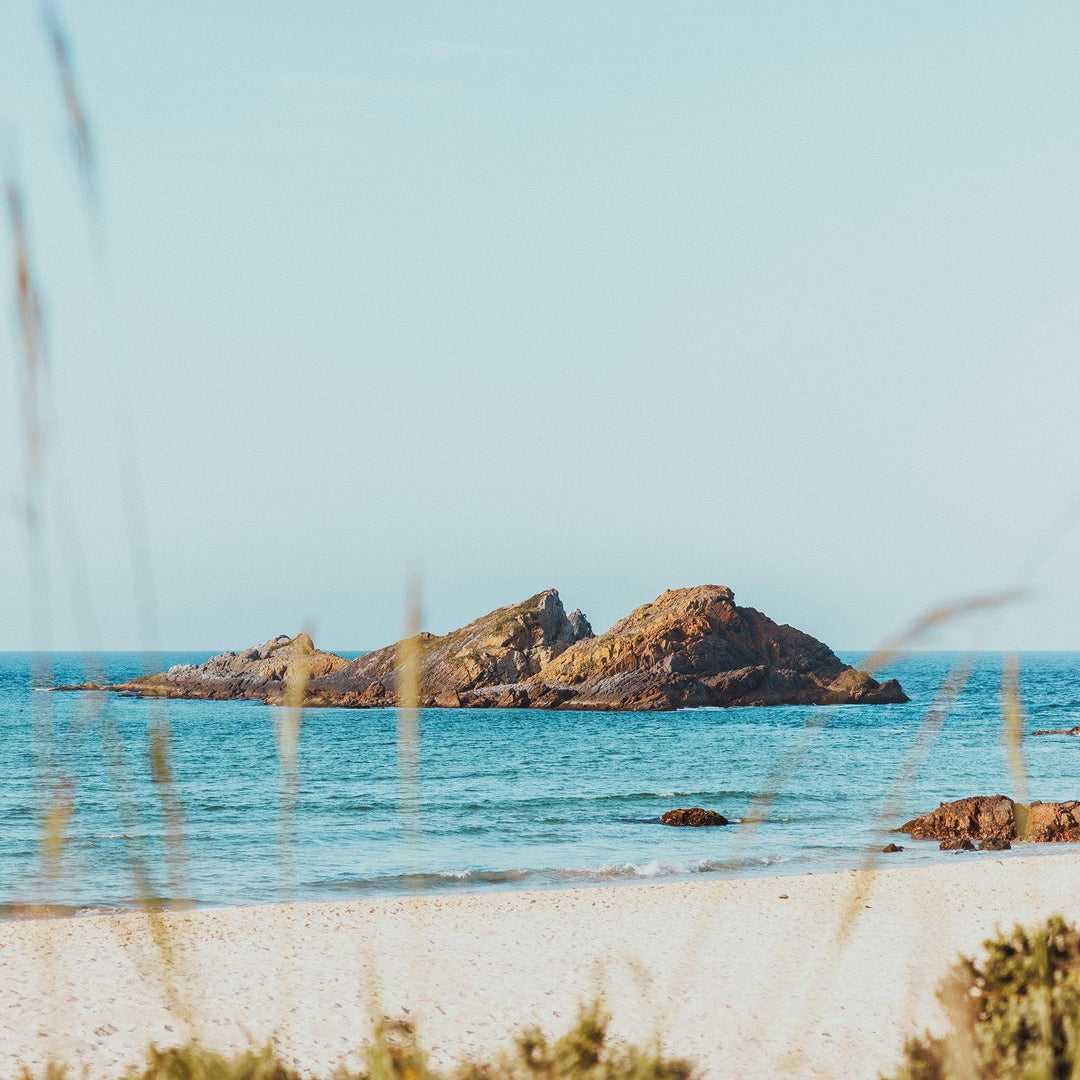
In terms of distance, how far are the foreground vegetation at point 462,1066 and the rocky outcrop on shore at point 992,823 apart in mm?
17096

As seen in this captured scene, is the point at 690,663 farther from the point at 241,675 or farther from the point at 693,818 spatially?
the point at 693,818

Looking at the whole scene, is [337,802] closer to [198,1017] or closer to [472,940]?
Answer: [472,940]

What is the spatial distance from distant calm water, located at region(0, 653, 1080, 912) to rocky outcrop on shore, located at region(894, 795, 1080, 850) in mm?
780

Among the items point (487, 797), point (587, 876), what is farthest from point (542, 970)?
point (487, 797)

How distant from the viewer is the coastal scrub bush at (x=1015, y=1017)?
141 inches

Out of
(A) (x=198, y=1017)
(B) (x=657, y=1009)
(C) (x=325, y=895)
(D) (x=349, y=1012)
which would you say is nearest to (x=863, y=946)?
(B) (x=657, y=1009)

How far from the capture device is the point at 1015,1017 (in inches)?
157

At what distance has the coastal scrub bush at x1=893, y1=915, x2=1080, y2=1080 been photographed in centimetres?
359

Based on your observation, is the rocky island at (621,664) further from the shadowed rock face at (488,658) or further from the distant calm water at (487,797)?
the distant calm water at (487,797)

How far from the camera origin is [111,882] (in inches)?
649

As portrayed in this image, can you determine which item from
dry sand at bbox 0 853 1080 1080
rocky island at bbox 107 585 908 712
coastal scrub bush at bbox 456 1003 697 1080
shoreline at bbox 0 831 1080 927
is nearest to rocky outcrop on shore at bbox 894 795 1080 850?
shoreline at bbox 0 831 1080 927

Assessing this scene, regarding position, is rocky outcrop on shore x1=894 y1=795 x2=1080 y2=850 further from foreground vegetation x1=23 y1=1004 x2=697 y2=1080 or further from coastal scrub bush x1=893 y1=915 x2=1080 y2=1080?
foreground vegetation x1=23 y1=1004 x2=697 y2=1080

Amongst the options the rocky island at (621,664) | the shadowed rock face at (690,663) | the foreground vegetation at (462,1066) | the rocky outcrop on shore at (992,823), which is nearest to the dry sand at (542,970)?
the foreground vegetation at (462,1066)

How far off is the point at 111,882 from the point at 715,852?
9.79 meters
